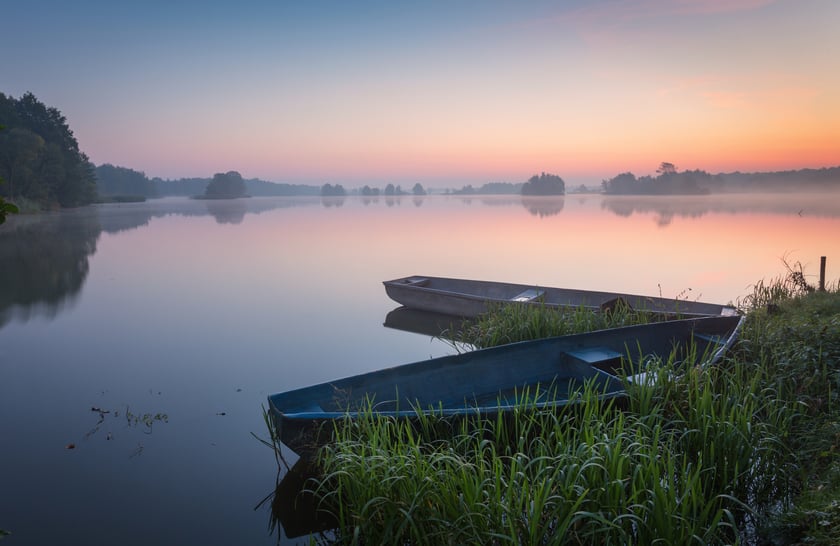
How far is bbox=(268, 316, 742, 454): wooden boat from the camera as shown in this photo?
13.5ft

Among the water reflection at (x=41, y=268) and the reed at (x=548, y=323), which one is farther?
the water reflection at (x=41, y=268)

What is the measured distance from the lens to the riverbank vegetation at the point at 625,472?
9.41 ft

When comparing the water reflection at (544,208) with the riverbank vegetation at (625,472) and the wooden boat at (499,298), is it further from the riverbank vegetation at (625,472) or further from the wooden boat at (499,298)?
the riverbank vegetation at (625,472)

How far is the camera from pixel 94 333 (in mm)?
9773

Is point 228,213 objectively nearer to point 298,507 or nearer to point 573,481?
point 298,507

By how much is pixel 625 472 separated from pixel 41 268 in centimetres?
1865

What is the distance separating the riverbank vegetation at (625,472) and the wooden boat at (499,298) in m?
3.29

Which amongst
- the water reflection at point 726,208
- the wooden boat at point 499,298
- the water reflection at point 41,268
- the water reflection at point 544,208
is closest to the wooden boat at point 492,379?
the wooden boat at point 499,298

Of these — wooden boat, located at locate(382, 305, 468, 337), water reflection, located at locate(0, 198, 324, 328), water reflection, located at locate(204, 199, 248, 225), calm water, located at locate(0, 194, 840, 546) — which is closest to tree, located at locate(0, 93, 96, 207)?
water reflection, located at locate(0, 198, 324, 328)

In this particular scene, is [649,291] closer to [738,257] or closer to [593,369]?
[738,257]

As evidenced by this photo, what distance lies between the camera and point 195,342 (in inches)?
364

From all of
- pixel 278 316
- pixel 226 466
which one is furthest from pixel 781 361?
pixel 278 316

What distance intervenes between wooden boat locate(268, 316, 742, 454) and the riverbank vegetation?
0.22 m

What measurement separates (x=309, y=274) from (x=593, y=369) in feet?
41.4
